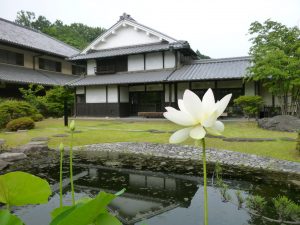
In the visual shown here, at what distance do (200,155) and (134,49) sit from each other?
1417 centimetres

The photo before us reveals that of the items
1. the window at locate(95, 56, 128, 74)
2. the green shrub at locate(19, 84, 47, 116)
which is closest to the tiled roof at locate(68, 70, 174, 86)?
the window at locate(95, 56, 128, 74)

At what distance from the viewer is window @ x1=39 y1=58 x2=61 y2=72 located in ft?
83.5

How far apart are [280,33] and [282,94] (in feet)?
10.5

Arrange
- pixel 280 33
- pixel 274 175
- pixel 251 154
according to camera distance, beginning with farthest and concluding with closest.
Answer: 1. pixel 280 33
2. pixel 251 154
3. pixel 274 175

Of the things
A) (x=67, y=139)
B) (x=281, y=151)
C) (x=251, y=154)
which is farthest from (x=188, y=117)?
(x=67, y=139)

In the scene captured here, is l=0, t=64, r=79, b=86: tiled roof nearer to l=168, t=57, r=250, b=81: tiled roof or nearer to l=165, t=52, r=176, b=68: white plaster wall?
l=165, t=52, r=176, b=68: white plaster wall

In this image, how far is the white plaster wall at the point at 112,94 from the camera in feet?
68.5

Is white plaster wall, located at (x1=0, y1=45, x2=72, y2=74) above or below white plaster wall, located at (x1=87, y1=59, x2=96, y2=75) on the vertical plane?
above

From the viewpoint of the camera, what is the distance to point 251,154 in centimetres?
785

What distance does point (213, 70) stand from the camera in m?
18.7

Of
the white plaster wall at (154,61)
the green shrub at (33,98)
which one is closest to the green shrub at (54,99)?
the green shrub at (33,98)

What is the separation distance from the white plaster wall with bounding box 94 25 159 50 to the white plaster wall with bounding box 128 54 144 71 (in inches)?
54.0

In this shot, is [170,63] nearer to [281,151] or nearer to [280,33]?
[280,33]

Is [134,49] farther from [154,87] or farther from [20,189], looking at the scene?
[20,189]
